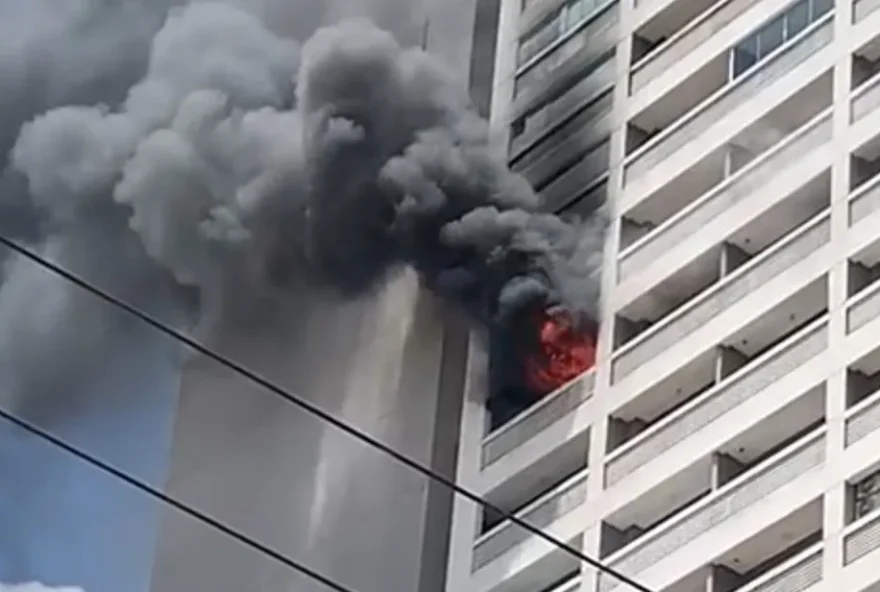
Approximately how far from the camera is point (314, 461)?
27500 mm

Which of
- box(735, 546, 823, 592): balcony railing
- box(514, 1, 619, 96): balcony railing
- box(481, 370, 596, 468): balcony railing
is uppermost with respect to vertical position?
box(514, 1, 619, 96): balcony railing

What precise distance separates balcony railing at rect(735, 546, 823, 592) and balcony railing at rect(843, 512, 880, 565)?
0.33 meters

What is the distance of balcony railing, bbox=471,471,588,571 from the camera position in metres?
23.6

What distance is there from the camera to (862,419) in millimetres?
20172

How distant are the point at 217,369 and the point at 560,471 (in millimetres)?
6880

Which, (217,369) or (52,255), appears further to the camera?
(52,255)

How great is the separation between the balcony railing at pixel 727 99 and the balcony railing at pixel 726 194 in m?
0.86

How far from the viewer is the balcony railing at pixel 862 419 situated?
2005 cm

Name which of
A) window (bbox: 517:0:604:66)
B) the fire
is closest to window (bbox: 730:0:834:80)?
window (bbox: 517:0:604:66)

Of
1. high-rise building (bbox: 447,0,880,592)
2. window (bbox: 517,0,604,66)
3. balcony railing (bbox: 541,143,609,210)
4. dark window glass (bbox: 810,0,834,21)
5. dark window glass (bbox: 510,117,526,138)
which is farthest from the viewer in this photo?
dark window glass (bbox: 510,117,526,138)

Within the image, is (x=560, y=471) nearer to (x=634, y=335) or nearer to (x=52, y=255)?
(x=634, y=335)

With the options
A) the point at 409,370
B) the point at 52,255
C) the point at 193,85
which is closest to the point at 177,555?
the point at 409,370

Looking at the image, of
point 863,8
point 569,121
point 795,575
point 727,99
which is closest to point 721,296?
point 727,99

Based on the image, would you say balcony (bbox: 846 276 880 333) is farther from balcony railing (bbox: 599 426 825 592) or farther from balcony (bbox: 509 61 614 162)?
balcony (bbox: 509 61 614 162)
